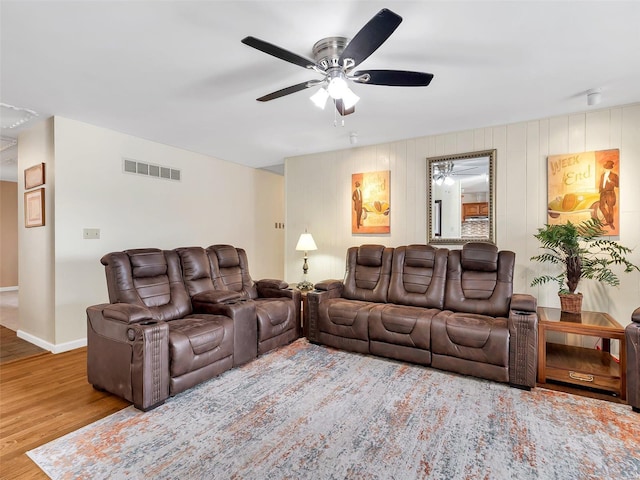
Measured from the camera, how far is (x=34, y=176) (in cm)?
370

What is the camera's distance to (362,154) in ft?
15.3

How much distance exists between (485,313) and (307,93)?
2678 millimetres

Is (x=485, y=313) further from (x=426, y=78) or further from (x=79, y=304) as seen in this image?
(x=79, y=304)

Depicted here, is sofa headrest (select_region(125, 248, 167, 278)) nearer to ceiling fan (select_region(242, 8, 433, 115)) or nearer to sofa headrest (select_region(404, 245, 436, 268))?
ceiling fan (select_region(242, 8, 433, 115))

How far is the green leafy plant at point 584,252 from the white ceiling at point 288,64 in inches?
47.3

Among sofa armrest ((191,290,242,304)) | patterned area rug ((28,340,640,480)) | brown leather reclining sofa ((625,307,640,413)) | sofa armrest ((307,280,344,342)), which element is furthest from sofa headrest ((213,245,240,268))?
brown leather reclining sofa ((625,307,640,413))

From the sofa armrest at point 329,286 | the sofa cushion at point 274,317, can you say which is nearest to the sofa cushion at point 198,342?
the sofa cushion at point 274,317

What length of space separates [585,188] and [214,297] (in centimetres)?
383

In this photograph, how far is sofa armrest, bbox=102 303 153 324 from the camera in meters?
2.39

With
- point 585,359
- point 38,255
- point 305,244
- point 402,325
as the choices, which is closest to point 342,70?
point 402,325

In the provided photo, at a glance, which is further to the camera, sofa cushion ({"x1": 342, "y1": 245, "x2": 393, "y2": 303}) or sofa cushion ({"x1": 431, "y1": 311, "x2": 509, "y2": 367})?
sofa cushion ({"x1": 342, "y1": 245, "x2": 393, "y2": 303})

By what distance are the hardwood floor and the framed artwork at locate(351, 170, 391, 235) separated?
3.30 meters

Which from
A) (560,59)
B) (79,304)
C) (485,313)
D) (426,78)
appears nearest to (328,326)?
(485,313)

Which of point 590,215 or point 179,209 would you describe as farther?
point 179,209
